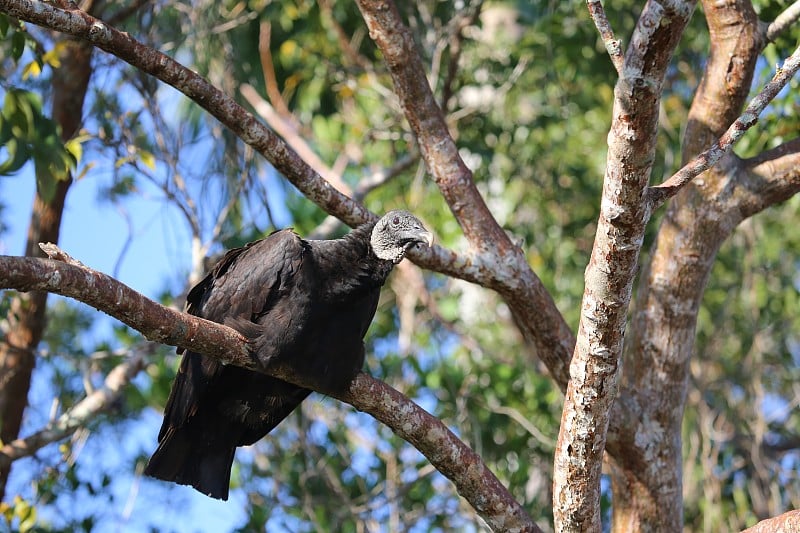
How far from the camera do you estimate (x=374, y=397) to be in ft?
10.7

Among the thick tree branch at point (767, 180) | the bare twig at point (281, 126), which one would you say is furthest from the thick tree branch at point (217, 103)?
the bare twig at point (281, 126)

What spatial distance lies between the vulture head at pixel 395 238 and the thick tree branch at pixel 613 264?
95cm

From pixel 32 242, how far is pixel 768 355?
17.8ft

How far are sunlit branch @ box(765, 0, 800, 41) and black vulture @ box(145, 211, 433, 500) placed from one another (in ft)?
5.60

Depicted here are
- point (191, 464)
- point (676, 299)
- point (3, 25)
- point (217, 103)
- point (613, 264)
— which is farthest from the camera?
point (676, 299)

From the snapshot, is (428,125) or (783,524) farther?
(428,125)

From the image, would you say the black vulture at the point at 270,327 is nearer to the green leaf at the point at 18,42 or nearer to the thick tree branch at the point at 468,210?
the thick tree branch at the point at 468,210

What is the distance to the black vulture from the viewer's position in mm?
3352

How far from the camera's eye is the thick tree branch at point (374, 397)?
8.80 ft

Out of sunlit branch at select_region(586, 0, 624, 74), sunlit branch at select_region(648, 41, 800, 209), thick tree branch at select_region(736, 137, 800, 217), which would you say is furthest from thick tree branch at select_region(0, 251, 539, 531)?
thick tree branch at select_region(736, 137, 800, 217)

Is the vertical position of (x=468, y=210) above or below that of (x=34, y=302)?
below

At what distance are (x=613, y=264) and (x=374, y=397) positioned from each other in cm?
101

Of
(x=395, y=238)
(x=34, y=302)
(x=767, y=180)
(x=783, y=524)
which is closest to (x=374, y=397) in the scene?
(x=395, y=238)

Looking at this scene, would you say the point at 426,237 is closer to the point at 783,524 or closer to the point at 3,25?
the point at 783,524
